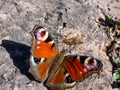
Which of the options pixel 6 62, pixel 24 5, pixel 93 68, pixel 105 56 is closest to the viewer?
pixel 93 68

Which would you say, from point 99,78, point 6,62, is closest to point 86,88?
point 99,78

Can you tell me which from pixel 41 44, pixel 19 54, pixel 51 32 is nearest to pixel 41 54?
pixel 41 44

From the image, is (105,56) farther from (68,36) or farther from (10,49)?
(10,49)

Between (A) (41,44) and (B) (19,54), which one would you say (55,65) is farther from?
(B) (19,54)

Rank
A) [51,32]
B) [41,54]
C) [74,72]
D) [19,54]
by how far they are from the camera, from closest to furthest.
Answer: [74,72], [41,54], [19,54], [51,32]

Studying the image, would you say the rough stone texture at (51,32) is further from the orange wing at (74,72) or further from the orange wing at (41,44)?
the orange wing at (41,44)

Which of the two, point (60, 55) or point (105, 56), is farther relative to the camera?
point (105, 56)

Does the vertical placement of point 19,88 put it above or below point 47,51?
below

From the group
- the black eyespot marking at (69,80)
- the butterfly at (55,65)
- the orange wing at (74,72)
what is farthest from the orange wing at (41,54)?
the black eyespot marking at (69,80)
